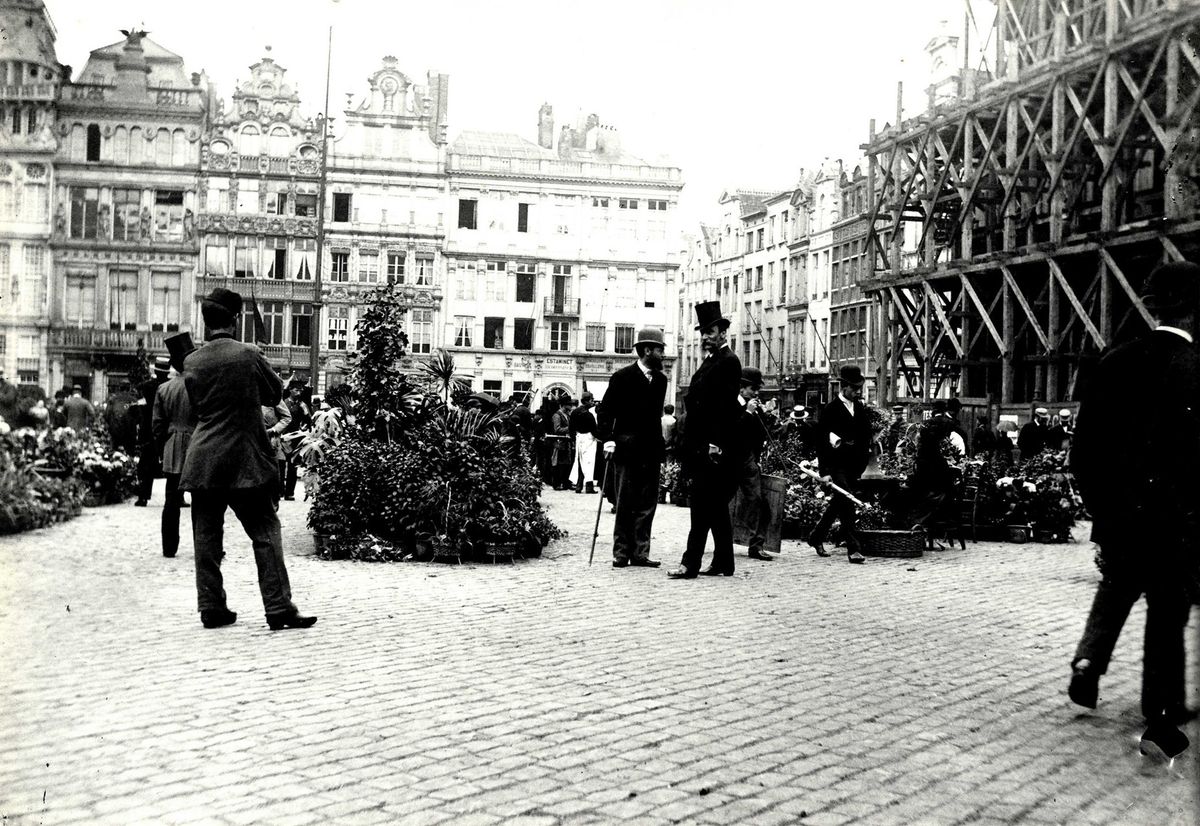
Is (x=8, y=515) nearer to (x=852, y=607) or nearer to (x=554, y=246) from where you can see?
(x=852, y=607)

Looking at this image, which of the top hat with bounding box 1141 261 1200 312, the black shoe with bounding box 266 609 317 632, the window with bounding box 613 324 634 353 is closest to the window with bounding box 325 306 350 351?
the window with bounding box 613 324 634 353

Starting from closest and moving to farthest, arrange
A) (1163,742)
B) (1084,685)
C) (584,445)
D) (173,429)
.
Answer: (1163,742)
(1084,685)
(173,429)
(584,445)

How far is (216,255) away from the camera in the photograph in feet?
218

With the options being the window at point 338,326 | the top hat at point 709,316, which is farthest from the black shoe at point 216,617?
the window at point 338,326

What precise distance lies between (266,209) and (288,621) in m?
62.1

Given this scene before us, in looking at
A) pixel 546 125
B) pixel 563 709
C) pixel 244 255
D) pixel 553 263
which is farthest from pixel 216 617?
pixel 546 125

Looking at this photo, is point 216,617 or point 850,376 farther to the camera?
point 850,376

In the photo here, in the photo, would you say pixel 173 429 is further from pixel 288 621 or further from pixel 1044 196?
pixel 1044 196

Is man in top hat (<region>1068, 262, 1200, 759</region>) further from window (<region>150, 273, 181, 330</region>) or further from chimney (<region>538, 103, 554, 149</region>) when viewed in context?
chimney (<region>538, 103, 554, 149</region>)

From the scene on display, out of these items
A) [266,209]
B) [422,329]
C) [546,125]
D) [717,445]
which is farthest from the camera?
[546,125]

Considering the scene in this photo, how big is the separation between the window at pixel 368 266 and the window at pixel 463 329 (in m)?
5.22

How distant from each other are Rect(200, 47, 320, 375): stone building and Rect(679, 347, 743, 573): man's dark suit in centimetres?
5626

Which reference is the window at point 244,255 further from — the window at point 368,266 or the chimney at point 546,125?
the chimney at point 546,125

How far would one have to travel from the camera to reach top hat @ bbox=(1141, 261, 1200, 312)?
17.3 feet
